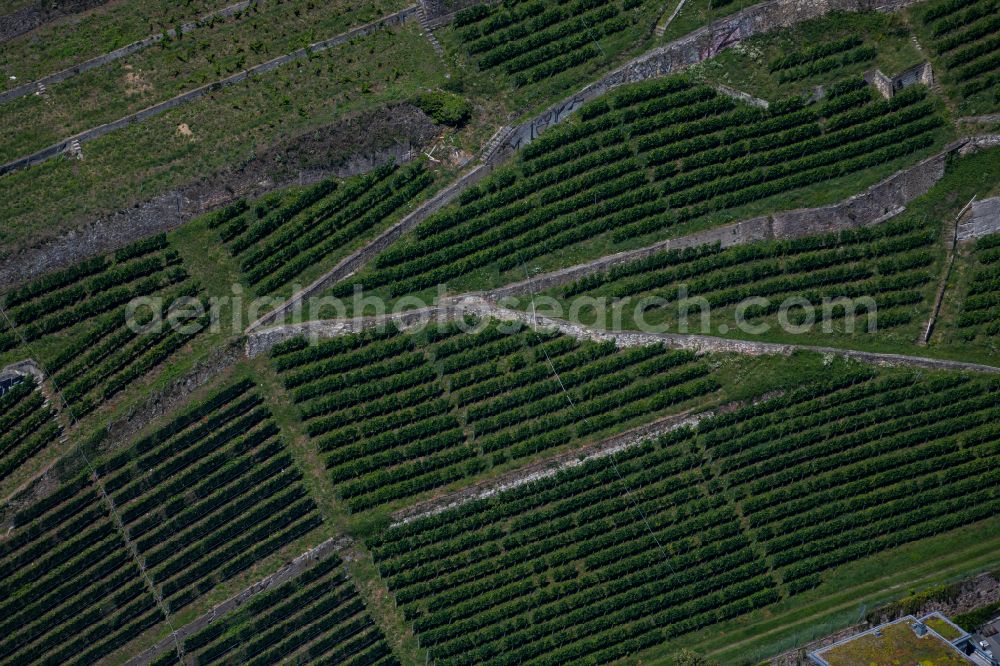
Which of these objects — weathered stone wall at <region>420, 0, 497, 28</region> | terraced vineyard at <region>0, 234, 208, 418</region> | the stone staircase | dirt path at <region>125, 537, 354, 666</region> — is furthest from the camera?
weathered stone wall at <region>420, 0, 497, 28</region>

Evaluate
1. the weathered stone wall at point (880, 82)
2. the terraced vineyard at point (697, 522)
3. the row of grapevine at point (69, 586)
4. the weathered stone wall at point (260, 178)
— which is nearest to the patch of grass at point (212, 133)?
the weathered stone wall at point (260, 178)

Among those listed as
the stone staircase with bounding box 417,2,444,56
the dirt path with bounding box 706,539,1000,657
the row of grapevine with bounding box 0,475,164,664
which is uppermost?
the stone staircase with bounding box 417,2,444,56

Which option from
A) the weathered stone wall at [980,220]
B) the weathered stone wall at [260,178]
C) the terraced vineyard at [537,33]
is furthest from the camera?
the terraced vineyard at [537,33]

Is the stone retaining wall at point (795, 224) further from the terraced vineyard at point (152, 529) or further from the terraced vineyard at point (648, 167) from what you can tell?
the terraced vineyard at point (152, 529)

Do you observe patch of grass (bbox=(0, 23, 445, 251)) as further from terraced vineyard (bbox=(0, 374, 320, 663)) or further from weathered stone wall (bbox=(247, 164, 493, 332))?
terraced vineyard (bbox=(0, 374, 320, 663))

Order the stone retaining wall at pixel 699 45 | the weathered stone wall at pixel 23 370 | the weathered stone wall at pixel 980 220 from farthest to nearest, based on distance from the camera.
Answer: the stone retaining wall at pixel 699 45
the weathered stone wall at pixel 980 220
the weathered stone wall at pixel 23 370

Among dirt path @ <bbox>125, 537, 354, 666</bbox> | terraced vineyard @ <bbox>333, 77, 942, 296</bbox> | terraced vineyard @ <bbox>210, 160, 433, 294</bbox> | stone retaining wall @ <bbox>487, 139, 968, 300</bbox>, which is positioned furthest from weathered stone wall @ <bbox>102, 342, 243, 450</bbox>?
stone retaining wall @ <bbox>487, 139, 968, 300</bbox>

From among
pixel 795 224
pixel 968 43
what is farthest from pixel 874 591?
pixel 968 43

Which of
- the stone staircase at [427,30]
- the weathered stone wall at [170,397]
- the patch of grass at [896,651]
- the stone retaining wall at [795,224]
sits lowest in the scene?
the patch of grass at [896,651]
